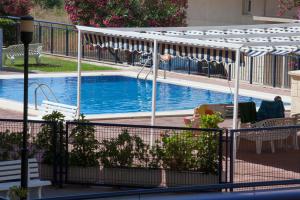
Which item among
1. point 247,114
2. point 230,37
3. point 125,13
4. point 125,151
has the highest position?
point 125,13

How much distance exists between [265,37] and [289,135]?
4267 millimetres

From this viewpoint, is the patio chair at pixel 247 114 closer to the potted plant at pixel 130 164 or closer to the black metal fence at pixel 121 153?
the black metal fence at pixel 121 153

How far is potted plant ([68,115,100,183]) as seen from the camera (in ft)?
47.5

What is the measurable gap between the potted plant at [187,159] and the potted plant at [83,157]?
1029 mm

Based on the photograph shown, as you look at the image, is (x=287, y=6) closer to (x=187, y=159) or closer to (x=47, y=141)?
(x=187, y=159)

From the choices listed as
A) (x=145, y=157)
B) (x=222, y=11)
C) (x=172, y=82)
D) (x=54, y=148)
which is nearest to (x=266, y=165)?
(x=145, y=157)

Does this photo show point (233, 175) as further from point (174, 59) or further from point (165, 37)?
point (174, 59)

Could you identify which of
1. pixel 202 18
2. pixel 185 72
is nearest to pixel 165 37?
pixel 185 72

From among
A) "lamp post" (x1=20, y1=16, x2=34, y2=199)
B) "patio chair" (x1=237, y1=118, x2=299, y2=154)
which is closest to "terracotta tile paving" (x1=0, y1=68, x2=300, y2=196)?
"patio chair" (x1=237, y1=118, x2=299, y2=154)

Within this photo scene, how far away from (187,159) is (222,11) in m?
27.7

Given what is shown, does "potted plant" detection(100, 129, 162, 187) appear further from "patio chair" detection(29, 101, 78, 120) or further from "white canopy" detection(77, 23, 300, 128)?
"patio chair" detection(29, 101, 78, 120)

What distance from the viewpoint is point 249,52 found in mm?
17000

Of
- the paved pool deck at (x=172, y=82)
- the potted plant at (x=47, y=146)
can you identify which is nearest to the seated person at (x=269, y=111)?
the paved pool deck at (x=172, y=82)

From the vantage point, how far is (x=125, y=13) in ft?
115
